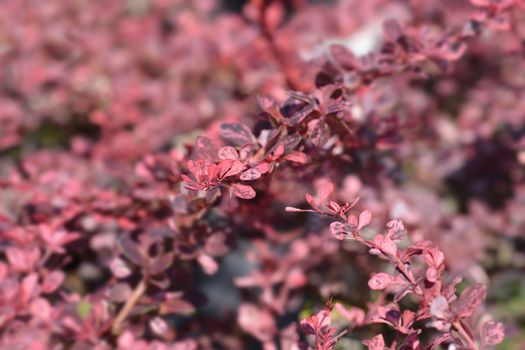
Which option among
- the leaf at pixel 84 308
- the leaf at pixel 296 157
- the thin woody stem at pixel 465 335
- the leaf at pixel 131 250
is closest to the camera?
the thin woody stem at pixel 465 335

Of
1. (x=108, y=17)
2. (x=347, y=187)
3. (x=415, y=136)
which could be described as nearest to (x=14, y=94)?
(x=108, y=17)

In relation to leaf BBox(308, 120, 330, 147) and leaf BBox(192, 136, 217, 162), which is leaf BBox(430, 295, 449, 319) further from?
leaf BBox(192, 136, 217, 162)

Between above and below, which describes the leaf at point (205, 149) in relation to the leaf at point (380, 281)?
above

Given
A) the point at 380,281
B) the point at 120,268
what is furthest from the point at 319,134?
the point at 120,268

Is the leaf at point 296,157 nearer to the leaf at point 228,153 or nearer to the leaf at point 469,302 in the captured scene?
the leaf at point 228,153

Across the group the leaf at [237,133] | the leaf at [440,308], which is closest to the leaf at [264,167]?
the leaf at [237,133]

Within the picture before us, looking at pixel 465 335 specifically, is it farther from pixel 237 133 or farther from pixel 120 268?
pixel 120 268

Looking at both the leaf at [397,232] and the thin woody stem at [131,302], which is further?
the thin woody stem at [131,302]
